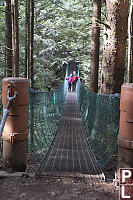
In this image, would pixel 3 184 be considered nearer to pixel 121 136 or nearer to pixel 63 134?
pixel 121 136

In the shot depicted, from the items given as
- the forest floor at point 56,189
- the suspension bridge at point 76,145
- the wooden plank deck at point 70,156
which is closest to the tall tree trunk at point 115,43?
the suspension bridge at point 76,145

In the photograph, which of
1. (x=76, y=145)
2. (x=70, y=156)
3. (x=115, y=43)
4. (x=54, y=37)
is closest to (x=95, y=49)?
(x=115, y=43)

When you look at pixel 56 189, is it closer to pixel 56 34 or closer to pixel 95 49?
pixel 95 49

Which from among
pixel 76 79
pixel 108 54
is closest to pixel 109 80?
pixel 108 54

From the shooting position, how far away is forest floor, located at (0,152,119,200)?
1.52m

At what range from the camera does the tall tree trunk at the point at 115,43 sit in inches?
116

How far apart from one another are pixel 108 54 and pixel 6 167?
1930 millimetres

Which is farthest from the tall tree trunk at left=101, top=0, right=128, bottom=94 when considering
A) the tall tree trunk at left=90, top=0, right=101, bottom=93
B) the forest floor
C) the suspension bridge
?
the tall tree trunk at left=90, top=0, right=101, bottom=93

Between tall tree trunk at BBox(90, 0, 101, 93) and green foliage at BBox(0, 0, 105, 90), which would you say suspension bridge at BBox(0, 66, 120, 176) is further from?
green foliage at BBox(0, 0, 105, 90)

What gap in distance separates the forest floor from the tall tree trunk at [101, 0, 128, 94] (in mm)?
1545

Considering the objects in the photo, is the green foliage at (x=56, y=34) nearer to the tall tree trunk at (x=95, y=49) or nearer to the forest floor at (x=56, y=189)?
the tall tree trunk at (x=95, y=49)

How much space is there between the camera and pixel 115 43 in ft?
9.83

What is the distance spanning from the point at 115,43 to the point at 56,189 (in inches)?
81.0

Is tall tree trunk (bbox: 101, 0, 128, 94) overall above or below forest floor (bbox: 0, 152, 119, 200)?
above
